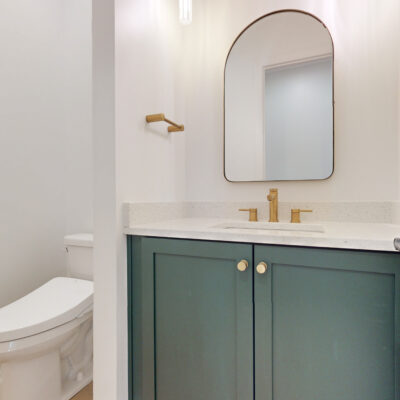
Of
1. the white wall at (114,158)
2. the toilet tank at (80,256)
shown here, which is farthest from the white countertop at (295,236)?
the toilet tank at (80,256)

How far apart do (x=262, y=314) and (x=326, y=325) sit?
0.19 m

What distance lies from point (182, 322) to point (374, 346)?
0.61m

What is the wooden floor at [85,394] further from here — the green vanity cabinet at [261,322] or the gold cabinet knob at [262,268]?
the gold cabinet knob at [262,268]

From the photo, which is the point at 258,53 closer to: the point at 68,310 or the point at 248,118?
the point at 248,118

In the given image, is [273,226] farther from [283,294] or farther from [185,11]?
[185,11]

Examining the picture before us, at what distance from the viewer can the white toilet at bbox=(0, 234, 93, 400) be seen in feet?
3.64

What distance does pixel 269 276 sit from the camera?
88 cm

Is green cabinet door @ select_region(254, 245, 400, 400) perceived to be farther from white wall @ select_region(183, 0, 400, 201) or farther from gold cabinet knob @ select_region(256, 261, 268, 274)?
white wall @ select_region(183, 0, 400, 201)

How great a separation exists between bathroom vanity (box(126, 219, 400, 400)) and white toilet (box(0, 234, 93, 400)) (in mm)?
369

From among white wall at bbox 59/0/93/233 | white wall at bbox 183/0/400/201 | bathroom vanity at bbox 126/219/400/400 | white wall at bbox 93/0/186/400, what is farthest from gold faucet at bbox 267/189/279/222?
white wall at bbox 59/0/93/233

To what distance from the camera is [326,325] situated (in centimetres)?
81

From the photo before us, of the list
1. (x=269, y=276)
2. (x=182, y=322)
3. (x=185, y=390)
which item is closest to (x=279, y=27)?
(x=269, y=276)

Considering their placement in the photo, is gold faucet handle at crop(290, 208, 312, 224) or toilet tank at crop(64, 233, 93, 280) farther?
toilet tank at crop(64, 233, 93, 280)

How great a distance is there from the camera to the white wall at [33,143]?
167cm
